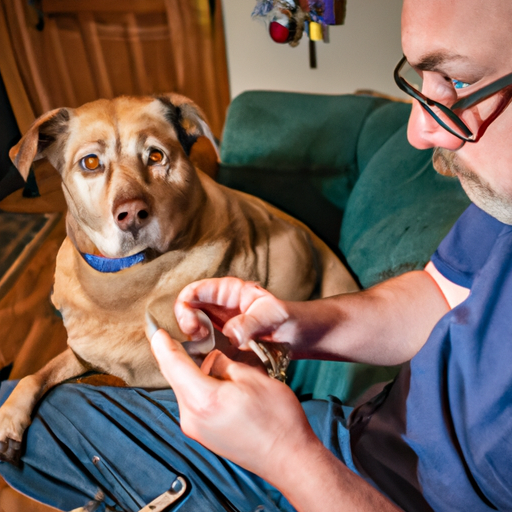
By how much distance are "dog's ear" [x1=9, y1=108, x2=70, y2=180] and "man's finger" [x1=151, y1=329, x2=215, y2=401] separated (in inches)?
11.2

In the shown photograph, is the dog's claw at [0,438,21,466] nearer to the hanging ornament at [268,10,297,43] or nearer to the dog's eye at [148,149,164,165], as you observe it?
the dog's eye at [148,149,164,165]

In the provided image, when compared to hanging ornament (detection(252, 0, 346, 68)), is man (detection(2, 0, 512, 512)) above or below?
below

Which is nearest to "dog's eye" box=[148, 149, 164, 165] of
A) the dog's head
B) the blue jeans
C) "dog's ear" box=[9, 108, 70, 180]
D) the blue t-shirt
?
the dog's head

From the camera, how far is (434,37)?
59 centimetres

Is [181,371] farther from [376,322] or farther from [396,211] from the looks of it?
[396,211]

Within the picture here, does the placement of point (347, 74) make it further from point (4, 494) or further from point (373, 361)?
Result: point (4, 494)

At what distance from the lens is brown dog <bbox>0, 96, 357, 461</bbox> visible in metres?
0.65

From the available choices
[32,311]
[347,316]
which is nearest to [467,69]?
[347,316]

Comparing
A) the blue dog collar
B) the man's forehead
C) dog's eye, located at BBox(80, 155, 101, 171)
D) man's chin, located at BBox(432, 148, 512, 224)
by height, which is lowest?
the blue dog collar

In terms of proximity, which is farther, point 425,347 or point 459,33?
point 425,347

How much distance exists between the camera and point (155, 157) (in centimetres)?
68

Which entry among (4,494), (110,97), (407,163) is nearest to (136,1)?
(110,97)

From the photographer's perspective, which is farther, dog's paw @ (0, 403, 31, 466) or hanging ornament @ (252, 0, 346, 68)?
hanging ornament @ (252, 0, 346, 68)

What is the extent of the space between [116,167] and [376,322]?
49 centimetres
